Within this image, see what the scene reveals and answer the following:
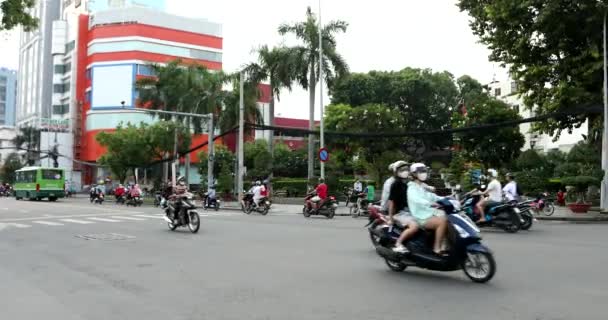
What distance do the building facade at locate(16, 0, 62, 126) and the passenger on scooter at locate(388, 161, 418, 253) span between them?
294ft

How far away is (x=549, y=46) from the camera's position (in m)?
26.2

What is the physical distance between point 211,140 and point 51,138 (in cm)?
5171

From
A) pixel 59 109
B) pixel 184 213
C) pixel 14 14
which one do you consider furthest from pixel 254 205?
pixel 59 109

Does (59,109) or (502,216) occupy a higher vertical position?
(59,109)

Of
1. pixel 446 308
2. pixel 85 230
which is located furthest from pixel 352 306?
pixel 85 230

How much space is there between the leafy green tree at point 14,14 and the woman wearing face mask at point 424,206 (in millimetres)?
16962

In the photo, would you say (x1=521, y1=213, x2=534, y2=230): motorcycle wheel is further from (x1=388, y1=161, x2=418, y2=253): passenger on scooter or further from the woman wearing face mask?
the woman wearing face mask

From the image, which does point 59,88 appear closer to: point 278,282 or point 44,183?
point 44,183

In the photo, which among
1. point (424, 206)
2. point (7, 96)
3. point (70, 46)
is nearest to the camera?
point (424, 206)

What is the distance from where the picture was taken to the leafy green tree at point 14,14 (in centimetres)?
1970

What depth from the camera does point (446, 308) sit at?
6188 millimetres

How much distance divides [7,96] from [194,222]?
159 meters

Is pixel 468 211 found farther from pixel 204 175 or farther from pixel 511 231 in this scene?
pixel 204 175

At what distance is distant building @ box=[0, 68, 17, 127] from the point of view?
501 ft
